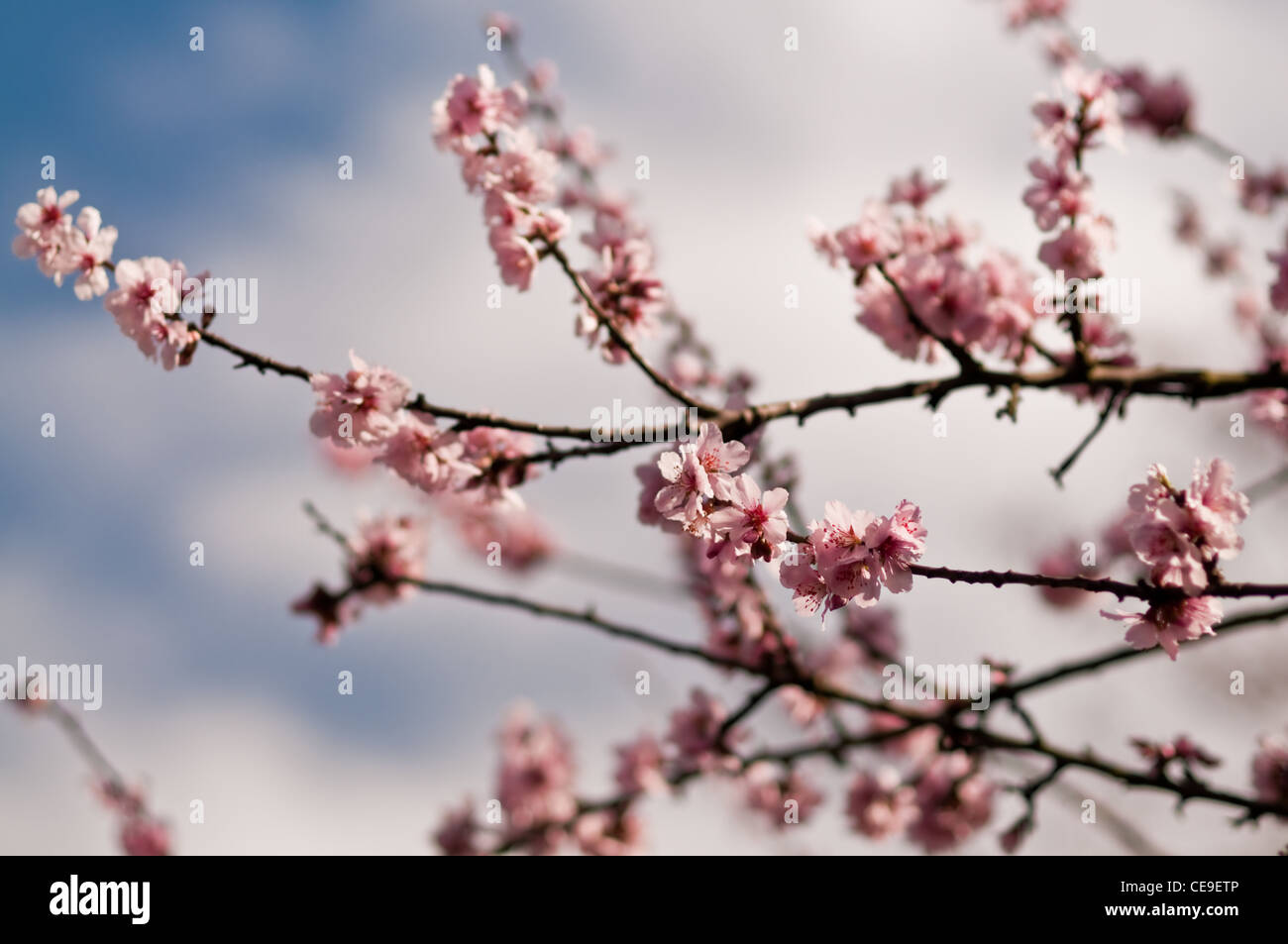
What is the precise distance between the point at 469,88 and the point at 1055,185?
2291mm

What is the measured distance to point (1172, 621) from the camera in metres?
2.10

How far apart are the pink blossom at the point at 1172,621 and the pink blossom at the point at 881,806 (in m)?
4.34

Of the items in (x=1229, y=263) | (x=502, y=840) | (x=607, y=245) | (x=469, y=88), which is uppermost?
(x=1229, y=263)

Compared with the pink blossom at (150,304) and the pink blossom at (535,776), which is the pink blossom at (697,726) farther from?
the pink blossom at (150,304)

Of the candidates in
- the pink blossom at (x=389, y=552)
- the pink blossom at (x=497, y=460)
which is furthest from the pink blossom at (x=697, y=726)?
the pink blossom at (x=497, y=460)

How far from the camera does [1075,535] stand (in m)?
9.66

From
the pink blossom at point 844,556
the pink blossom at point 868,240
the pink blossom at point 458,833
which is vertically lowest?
the pink blossom at point 458,833

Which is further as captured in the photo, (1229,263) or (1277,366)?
(1229,263)

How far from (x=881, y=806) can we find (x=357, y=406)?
5.09m

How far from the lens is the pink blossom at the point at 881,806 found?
6.11m

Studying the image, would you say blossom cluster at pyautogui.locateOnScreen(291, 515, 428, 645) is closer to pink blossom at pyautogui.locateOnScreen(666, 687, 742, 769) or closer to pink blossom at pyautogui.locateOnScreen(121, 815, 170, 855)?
pink blossom at pyautogui.locateOnScreen(666, 687, 742, 769)

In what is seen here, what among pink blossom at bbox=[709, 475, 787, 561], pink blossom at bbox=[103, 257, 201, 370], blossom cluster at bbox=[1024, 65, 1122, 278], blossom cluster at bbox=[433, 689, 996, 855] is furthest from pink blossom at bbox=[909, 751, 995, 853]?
pink blossom at bbox=[103, 257, 201, 370]
